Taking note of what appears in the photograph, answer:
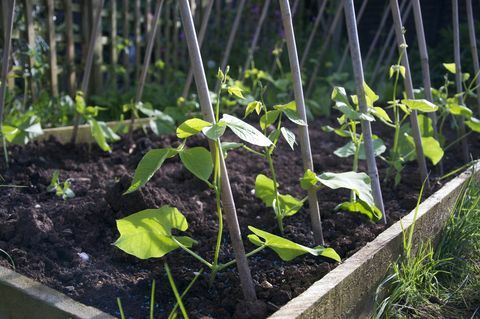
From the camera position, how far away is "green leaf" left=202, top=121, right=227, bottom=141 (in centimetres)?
151

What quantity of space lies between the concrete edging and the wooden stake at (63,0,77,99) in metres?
2.85

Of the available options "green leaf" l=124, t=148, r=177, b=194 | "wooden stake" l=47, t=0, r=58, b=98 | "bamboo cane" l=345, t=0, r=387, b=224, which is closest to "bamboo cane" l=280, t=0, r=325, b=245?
"bamboo cane" l=345, t=0, r=387, b=224

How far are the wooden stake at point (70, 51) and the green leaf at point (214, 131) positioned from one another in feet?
10.1

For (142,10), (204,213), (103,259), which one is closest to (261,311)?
(103,259)

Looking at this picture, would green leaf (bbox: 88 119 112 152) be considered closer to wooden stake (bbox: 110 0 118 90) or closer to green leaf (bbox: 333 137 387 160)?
green leaf (bbox: 333 137 387 160)

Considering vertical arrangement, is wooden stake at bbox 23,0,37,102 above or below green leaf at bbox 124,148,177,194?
above

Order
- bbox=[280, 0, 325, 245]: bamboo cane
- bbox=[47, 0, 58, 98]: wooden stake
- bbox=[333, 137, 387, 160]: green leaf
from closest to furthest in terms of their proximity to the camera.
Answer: bbox=[280, 0, 325, 245]: bamboo cane → bbox=[333, 137, 387, 160]: green leaf → bbox=[47, 0, 58, 98]: wooden stake

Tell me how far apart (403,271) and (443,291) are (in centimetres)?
27

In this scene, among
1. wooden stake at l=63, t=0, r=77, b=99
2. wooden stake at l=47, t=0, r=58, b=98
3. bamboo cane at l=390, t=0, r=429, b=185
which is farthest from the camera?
wooden stake at l=63, t=0, r=77, b=99

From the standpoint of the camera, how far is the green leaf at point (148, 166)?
→ 160cm

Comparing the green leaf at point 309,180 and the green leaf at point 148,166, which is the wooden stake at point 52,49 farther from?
the green leaf at point 148,166

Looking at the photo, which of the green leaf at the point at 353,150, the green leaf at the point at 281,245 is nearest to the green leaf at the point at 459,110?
the green leaf at the point at 353,150

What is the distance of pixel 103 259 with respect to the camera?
2.00 m

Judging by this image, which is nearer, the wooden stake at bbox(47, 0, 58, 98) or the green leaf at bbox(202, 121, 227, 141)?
the green leaf at bbox(202, 121, 227, 141)
